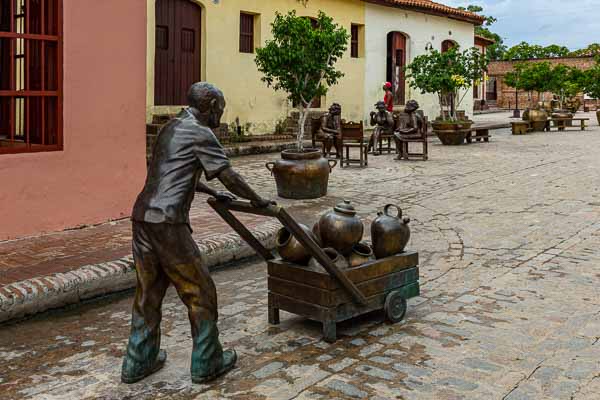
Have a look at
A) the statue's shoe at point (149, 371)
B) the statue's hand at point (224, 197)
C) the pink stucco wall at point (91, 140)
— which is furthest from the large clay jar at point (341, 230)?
the pink stucco wall at point (91, 140)

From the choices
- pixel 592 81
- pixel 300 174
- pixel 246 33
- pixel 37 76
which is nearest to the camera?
pixel 37 76

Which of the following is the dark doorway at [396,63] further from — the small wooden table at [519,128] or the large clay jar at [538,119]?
the large clay jar at [538,119]

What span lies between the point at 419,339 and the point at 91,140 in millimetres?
4516

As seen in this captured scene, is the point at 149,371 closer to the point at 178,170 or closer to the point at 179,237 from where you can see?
the point at 179,237

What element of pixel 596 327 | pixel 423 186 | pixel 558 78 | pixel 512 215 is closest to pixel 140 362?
pixel 596 327

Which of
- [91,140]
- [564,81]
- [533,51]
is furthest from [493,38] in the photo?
[91,140]

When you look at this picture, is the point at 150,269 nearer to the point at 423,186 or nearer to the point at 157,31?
the point at 423,186

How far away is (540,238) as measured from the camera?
744 centimetres

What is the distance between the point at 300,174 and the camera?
9.55 metres

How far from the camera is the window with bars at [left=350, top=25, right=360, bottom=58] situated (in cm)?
2141

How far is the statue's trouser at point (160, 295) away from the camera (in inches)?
150

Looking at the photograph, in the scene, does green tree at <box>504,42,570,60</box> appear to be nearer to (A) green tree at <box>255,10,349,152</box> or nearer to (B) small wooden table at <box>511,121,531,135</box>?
(B) small wooden table at <box>511,121,531,135</box>

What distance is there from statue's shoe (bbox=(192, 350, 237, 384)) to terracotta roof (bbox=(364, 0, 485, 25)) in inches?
734

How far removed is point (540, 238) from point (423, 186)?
3.91 metres
